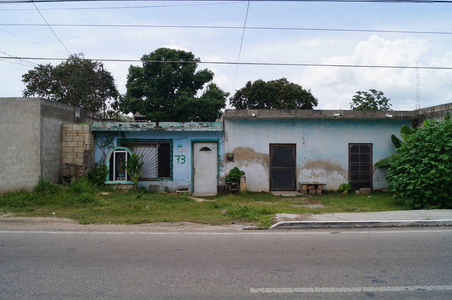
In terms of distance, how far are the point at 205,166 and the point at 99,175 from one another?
426cm

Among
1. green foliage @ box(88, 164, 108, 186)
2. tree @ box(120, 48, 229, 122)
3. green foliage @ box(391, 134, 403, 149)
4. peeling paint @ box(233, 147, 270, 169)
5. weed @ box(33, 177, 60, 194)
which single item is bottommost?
weed @ box(33, 177, 60, 194)

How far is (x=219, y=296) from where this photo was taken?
387 centimetres

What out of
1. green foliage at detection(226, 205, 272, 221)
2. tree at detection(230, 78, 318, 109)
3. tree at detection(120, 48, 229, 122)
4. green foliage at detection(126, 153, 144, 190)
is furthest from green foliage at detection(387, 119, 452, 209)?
tree at detection(230, 78, 318, 109)

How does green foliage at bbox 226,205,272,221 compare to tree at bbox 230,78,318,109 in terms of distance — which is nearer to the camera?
green foliage at bbox 226,205,272,221

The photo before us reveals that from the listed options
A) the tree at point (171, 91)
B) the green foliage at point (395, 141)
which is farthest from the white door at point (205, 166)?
the tree at point (171, 91)

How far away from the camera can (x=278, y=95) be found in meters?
32.9

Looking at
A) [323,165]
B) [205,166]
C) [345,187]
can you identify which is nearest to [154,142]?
[205,166]

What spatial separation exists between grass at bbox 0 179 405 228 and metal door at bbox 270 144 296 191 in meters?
1.12

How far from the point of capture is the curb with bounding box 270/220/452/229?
7.32m

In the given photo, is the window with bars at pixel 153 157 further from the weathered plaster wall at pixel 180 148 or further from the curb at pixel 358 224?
the curb at pixel 358 224

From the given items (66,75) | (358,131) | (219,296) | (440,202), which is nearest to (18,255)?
(219,296)

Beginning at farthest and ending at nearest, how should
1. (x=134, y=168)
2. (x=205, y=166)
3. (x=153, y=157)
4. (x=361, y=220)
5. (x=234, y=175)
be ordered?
(x=153, y=157), (x=205, y=166), (x=134, y=168), (x=234, y=175), (x=361, y=220)

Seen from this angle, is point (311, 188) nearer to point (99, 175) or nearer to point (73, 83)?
point (99, 175)

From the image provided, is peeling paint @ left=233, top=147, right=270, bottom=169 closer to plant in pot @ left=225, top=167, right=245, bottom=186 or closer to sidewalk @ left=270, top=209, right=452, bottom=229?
plant in pot @ left=225, top=167, right=245, bottom=186
